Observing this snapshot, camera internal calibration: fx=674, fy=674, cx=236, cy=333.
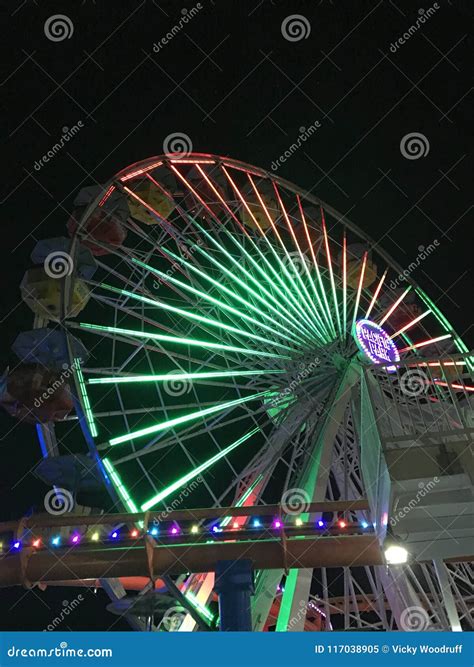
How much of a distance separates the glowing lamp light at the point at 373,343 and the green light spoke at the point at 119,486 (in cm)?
448

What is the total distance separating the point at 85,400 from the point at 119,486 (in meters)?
1.45

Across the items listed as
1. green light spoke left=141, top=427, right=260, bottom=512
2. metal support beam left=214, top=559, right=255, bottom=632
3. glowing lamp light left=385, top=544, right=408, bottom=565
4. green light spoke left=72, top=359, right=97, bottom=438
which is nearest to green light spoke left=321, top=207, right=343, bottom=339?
green light spoke left=141, top=427, right=260, bottom=512

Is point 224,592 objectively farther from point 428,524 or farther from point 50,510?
point 50,510

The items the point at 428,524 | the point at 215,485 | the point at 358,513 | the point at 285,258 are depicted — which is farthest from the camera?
the point at 215,485

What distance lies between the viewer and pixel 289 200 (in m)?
15.7

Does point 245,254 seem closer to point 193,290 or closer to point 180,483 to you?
point 193,290

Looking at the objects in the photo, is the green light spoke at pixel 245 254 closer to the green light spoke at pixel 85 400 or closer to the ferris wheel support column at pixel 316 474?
the ferris wheel support column at pixel 316 474

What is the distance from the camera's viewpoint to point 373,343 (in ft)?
39.0

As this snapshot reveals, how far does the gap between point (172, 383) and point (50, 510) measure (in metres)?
2.94

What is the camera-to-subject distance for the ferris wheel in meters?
9.39

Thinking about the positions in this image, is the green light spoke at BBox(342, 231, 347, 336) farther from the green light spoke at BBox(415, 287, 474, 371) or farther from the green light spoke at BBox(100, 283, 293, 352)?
the green light spoke at BBox(415, 287, 474, 371)

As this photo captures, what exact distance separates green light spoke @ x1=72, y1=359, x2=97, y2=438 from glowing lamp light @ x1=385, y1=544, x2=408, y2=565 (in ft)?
17.0
